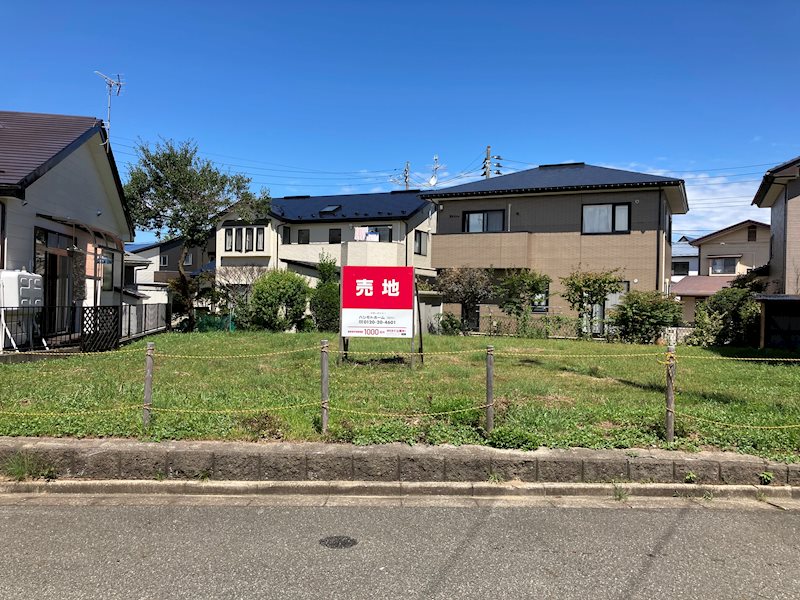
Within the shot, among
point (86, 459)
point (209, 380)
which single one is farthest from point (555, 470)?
point (209, 380)

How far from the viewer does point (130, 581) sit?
3.53 metres

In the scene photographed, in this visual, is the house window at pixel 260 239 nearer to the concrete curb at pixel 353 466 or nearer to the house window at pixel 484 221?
the house window at pixel 484 221

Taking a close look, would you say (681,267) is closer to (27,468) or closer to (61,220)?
(61,220)

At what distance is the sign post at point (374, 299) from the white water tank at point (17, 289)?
616 cm

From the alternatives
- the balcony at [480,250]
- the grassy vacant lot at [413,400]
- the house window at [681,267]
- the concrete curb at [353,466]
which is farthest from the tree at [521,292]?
the house window at [681,267]

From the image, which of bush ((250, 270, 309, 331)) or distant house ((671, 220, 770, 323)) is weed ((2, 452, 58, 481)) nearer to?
bush ((250, 270, 309, 331))

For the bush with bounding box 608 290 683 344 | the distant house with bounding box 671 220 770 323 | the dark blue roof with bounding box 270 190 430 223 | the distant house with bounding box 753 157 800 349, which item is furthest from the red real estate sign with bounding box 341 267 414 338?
the distant house with bounding box 671 220 770 323

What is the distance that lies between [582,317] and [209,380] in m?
14.3

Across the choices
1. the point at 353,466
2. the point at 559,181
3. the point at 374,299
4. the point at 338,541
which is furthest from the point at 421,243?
the point at 338,541

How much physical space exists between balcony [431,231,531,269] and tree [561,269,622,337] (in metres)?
3.53

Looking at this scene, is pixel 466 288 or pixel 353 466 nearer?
pixel 353 466

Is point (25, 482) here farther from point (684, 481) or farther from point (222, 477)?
point (684, 481)

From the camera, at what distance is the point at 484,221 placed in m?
25.1

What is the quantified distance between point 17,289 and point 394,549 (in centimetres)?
1015
